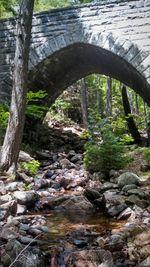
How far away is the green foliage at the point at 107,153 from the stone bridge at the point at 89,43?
2579mm

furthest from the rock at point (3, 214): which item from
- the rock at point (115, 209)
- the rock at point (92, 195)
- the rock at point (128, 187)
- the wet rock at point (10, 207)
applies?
the rock at point (128, 187)

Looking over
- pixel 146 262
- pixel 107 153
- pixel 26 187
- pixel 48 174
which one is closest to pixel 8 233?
pixel 146 262

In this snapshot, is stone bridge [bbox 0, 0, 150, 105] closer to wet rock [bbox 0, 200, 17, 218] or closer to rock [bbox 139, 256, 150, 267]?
wet rock [bbox 0, 200, 17, 218]

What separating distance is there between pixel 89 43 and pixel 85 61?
1.92 meters

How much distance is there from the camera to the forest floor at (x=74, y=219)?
3.33 meters

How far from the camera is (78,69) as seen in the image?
12.8m

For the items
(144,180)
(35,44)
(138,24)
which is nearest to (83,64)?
(35,44)

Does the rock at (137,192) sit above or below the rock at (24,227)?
above

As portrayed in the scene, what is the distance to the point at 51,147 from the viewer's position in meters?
12.8

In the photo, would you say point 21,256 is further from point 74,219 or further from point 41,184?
point 41,184

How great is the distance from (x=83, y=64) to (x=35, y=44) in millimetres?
2161

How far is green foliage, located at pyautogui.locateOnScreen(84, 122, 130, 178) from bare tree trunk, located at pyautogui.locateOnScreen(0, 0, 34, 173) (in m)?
1.91

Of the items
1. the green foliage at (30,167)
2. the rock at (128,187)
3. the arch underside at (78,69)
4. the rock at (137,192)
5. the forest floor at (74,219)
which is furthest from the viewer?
the arch underside at (78,69)

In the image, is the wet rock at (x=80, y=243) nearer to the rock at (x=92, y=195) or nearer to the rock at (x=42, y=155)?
the rock at (x=92, y=195)
